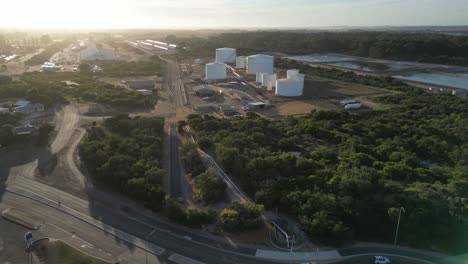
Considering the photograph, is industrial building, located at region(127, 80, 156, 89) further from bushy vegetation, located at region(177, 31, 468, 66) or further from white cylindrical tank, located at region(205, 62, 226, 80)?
bushy vegetation, located at region(177, 31, 468, 66)

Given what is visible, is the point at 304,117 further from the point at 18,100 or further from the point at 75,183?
the point at 18,100

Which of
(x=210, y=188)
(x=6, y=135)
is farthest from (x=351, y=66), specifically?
(x=6, y=135)

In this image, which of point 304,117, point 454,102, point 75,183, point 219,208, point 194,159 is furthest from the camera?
point 454,102

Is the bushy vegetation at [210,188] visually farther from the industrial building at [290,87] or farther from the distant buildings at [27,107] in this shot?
the industrial building at [290,87]

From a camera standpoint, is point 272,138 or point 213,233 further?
point 272,138

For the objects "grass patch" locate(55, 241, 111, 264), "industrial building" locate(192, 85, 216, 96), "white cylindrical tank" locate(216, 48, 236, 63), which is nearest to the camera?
"grass patch" locate(55, 241, 111, 264)

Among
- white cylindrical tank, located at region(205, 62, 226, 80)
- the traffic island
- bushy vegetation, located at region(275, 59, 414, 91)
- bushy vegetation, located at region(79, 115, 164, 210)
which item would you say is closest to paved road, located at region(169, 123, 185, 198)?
bushy vegetation, located at region(79, 115, 164, 210)

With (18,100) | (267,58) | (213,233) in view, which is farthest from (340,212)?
(267,58)

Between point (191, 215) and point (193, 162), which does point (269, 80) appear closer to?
point (193, 162)
